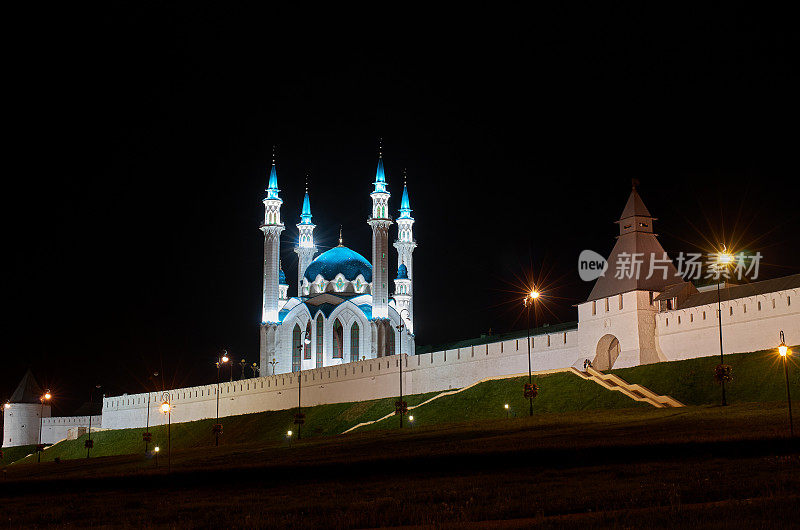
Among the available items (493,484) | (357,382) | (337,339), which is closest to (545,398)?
(357,382)

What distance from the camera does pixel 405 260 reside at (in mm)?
103062

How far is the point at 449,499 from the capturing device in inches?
780

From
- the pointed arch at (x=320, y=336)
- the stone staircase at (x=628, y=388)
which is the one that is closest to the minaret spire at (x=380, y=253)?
the pointed arch at (x=320, y=336)

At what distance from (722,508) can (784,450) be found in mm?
9037

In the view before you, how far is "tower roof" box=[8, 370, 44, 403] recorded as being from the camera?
108 metres

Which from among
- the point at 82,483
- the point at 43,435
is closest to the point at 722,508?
the point at 82,483

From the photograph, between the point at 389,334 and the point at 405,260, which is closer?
the point at 389,334

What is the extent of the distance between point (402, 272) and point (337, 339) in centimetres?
1039

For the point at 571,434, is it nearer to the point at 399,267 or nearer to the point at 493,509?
the point at 493,509

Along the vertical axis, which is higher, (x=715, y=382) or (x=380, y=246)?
(x=380, y=246)

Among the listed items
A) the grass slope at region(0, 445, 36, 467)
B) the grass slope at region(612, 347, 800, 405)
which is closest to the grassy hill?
the grass slope at region(612, 347, 800, 405)

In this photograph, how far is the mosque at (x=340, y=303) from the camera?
92875 millimetres

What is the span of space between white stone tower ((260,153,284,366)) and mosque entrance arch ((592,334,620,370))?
158 ft

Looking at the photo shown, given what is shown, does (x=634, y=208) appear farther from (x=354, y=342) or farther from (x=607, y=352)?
(x=354, y=342)
